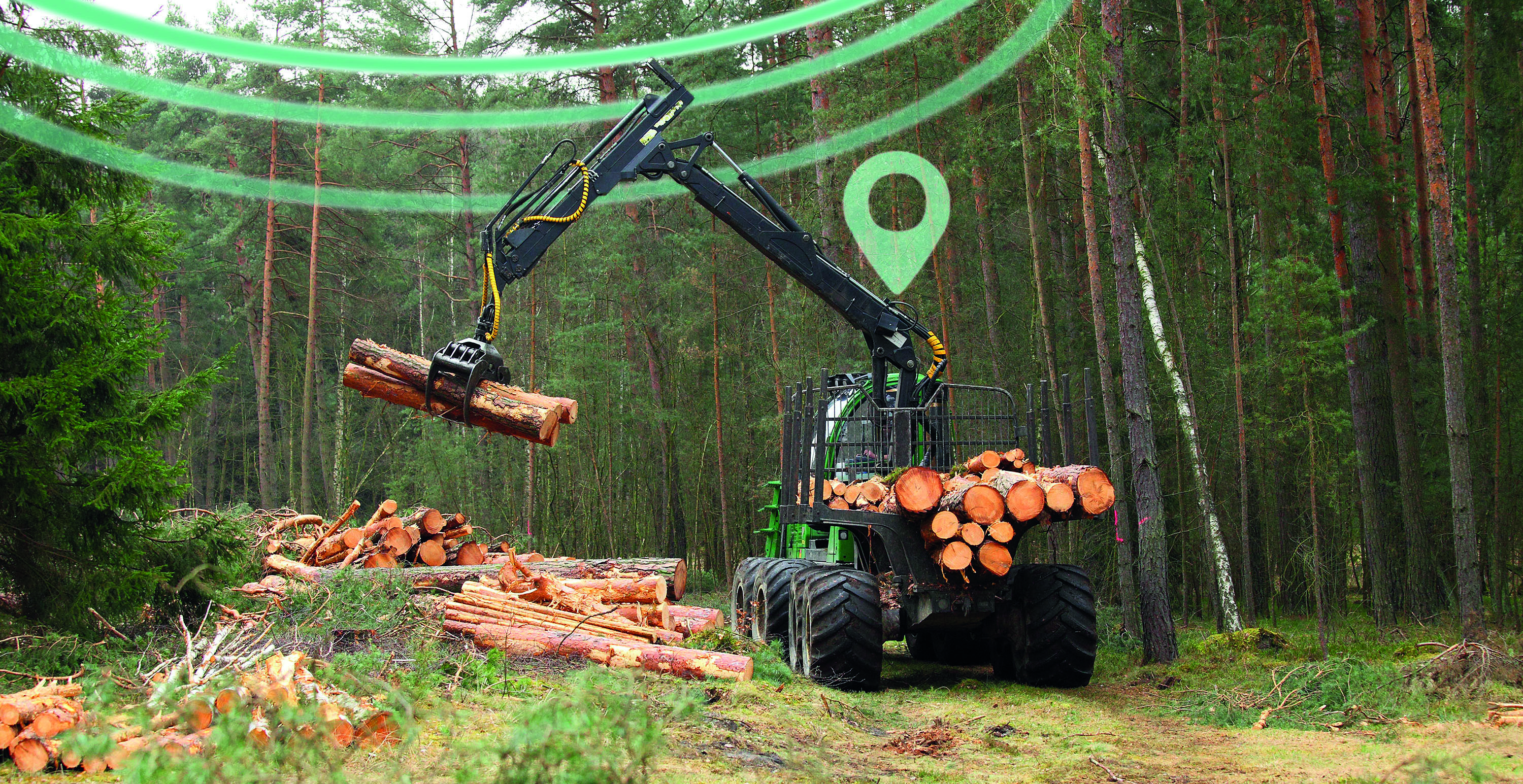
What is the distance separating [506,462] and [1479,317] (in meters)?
16.7

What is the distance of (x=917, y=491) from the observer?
7375mm

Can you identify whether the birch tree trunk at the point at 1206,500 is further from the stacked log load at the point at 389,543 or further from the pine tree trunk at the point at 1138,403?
the stacked log load at the point at 389,543

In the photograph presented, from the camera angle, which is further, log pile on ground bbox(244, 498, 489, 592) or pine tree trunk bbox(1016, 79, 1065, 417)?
log pile on ground bbox(244, 498, 489, 592)

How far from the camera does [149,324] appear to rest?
6.77m

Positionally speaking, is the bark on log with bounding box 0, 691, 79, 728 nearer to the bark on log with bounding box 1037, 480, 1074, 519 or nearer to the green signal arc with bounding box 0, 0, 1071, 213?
the green signal arc with bounding box 0, 0, 1071, 213

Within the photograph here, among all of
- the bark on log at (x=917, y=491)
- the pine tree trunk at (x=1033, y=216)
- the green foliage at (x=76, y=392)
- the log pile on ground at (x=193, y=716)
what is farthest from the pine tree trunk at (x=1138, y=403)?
the green foliage at (x=76, y=392)

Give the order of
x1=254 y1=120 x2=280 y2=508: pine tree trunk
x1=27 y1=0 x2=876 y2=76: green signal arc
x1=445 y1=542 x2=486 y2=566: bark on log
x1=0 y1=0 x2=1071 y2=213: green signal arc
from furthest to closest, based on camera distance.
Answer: x1=254 y1=120 x2=280 y2=508: pine tree trunk
x1=27 y1=0 x2=876 y2=76: green signal arc
x1=445 y1=542 x2=486 y2=566: bark on log
x1=0 y1=0 x2=1071 y2=213: green signal arc

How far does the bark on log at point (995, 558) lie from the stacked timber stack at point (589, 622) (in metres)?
1.77

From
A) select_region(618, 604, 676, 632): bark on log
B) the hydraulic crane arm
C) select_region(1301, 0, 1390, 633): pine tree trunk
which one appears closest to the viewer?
the hydraulic crane arm

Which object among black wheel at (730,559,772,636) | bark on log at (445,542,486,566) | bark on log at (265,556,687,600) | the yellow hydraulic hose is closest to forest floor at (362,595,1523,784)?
black wheel at (730,559,772,636)

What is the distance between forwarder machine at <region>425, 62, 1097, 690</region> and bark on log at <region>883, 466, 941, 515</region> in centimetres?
31

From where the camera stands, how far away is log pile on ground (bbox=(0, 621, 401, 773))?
371 cm

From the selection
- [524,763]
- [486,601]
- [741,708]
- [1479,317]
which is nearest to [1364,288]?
[1479,317]

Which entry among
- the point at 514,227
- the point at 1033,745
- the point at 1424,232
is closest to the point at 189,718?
the point at 1033,745
